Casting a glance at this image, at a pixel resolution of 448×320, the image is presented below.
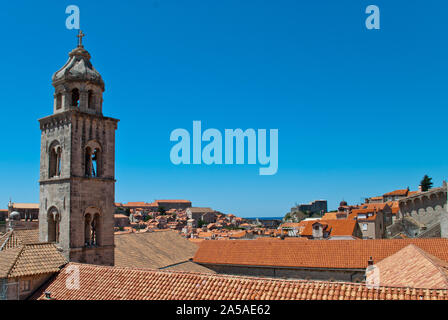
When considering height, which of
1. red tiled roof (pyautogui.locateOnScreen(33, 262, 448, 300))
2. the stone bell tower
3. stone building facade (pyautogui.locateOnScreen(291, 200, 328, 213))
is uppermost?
the stone bell tower

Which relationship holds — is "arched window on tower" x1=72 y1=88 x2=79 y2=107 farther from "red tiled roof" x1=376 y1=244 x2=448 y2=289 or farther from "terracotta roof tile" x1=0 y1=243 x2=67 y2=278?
"red tiled roof" x1=376 y1=244 x2=448 y2=289

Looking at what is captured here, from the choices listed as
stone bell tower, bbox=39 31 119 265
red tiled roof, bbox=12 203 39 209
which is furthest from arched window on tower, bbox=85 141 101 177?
red tiled roof, bbox=12 203 39 209

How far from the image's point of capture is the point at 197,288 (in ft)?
39.7

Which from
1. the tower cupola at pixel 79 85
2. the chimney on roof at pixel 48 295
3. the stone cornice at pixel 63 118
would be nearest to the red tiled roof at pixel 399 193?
the stone cornice at pixel 63 118

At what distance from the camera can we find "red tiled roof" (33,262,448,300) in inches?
388

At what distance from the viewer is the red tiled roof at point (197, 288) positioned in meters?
9.86

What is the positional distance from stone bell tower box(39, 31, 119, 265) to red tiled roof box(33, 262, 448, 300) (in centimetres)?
262

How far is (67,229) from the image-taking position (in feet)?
57.5

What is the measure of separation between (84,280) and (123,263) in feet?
27.5

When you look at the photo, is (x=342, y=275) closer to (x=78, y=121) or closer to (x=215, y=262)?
(x=215, y=262)

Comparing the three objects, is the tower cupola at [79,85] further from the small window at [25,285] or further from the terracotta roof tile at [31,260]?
the small window at [25,285]

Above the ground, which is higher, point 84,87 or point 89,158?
point 84,87

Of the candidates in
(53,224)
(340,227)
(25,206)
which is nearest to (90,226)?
(53,224)
